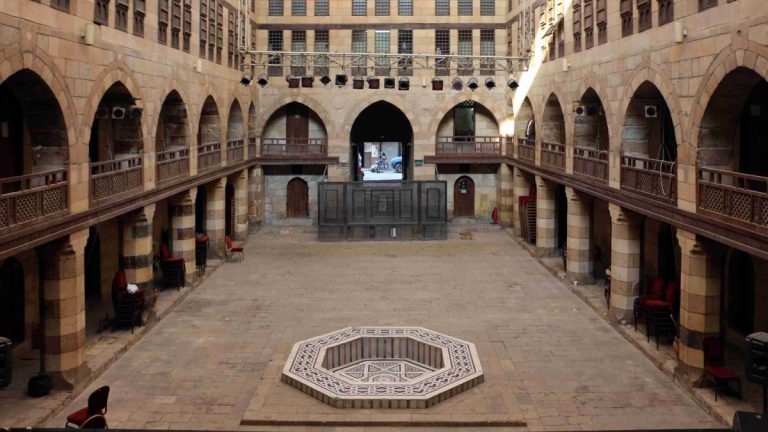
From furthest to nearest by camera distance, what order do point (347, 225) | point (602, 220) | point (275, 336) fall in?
point (347, 225), point (602, 220), point (275, 336)

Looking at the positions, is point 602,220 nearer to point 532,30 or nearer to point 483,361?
point 532,30

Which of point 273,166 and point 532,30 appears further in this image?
point 273,166

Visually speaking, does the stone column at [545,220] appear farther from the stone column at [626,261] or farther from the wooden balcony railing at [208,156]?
the wooden balcony railing at [208,156]

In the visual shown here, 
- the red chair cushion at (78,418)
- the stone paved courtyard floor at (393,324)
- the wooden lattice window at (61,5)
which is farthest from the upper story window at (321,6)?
the red chair cushion at (78,418)

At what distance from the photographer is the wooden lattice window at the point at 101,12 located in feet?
50.6

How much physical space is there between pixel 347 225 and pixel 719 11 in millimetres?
19884

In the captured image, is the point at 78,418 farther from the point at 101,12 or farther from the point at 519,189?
the point at 519,189

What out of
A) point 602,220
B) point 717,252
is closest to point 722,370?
point 717,252

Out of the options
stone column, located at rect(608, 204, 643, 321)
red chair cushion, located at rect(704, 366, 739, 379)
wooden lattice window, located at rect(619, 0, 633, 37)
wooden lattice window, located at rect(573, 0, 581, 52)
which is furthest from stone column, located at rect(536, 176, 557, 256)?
red chair cushion, located at rect(704, 366, 739, 379)

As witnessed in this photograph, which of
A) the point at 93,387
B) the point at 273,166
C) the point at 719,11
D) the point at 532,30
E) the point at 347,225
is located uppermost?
the point at 532,30

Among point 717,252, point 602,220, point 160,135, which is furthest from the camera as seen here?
point 602,220

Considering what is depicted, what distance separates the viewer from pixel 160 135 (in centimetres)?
2325

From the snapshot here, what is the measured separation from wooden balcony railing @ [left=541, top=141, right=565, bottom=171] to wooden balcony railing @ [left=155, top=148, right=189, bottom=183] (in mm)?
11672

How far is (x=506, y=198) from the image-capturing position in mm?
33875
